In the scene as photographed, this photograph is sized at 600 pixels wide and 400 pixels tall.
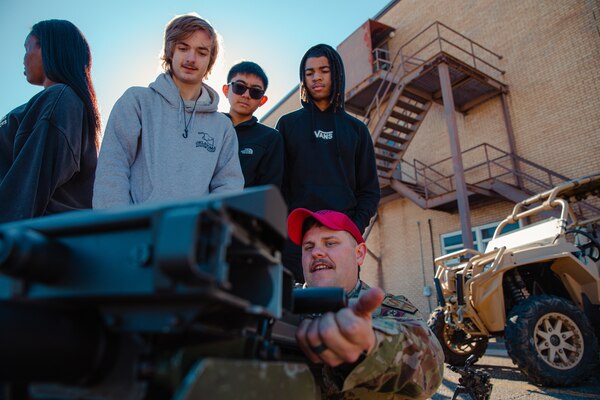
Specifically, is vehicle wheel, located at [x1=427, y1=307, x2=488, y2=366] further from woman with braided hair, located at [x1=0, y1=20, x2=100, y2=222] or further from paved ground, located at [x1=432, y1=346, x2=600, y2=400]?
woman with braided hair, located at [x1=0, y1=20, x2=100, y2=222]

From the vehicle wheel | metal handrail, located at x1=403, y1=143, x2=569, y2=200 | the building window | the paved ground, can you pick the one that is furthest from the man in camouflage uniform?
the building window

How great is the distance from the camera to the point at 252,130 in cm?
324

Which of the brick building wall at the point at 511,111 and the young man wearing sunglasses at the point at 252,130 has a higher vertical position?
the brick building wall at the point at 511,111

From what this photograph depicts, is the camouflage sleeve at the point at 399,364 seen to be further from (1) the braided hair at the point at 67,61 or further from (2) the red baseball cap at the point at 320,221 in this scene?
(1) the braided hair at the point at 67,61

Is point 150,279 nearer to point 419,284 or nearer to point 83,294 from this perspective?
point 83,294

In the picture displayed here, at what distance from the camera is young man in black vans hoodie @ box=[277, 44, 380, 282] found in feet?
9.82

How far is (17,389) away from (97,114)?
6.40 feet

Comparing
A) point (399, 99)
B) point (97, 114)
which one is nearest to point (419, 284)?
point (399, 99)

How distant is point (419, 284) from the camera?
42.7ft

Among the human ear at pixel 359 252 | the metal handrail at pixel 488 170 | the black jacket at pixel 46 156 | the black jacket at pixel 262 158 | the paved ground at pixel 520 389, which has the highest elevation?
the metal handrail at pixel 488 170

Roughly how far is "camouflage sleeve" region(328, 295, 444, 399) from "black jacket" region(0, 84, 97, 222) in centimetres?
146

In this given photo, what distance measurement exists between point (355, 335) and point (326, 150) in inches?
90.3

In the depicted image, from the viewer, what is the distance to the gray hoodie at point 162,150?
1.93m

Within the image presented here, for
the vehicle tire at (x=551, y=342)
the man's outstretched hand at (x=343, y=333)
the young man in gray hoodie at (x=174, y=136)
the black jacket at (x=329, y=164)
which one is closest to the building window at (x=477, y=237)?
the vehicle tire at (x=551, y=342)
